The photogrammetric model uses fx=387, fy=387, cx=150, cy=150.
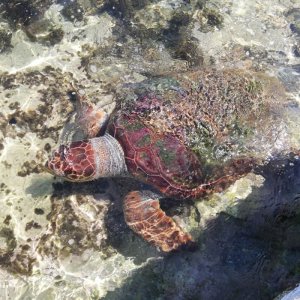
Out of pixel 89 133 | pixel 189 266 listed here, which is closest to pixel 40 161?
pixel 89 133

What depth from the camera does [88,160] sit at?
5023 mm

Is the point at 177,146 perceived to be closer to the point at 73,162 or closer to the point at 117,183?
the point at 117,183

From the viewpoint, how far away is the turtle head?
191 inches

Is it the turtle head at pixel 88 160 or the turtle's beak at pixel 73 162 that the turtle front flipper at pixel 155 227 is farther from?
the turtle's beak at pixel 73 162

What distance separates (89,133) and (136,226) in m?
1.64

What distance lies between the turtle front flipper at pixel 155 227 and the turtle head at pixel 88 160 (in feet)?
1.88

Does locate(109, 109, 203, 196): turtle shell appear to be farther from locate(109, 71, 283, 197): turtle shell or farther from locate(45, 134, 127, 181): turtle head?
locate(45, 134, 127, 181): turtle head

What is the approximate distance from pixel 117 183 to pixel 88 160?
0.96 meters

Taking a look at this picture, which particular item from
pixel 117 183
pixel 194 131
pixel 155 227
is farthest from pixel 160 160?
pixel 117 183

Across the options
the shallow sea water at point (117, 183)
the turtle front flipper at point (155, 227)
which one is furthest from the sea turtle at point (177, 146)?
the shallow sea water at point (117, 183)

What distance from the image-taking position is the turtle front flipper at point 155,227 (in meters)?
5.23

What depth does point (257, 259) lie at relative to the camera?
4.79 m

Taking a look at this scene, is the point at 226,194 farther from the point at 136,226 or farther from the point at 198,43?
the point at 198,43

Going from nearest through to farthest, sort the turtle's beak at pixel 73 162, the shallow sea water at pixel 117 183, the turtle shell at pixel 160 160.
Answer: the turtle's beak at pixel 73 162 → the shallow sea water at pixel 117 183 → the turtle shell at pixel 160 160
